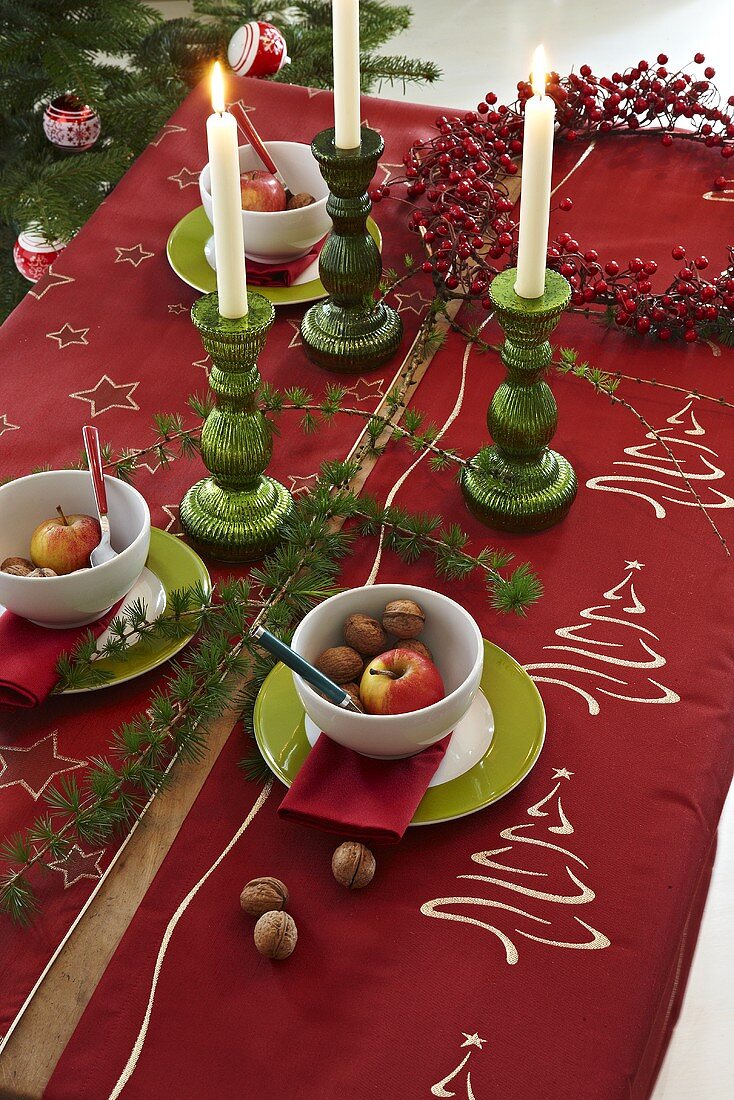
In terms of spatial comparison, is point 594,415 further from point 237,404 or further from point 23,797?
point 23,797

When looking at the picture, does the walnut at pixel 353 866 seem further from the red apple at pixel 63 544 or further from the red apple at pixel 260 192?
the red apple at pixel 260 192

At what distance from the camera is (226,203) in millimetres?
819

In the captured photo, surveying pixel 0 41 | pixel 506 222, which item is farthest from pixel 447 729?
pixel 0 41

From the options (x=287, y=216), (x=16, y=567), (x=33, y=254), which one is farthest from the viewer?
(x=33, y=254)

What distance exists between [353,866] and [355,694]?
4.4 inches

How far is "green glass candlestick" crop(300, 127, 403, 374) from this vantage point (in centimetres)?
111

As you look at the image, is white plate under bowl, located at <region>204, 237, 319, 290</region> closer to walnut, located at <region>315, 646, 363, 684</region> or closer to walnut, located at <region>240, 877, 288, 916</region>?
walnut, located at <region>315, 646, 363, 684</region>

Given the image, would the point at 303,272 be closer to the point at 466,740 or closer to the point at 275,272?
the point at 275,272

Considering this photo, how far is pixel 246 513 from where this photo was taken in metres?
0.94

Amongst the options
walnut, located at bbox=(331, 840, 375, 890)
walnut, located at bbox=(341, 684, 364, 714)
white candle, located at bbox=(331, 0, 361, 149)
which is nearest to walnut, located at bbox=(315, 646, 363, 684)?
walnut, located at bbox=(341, 684, 364, 714)

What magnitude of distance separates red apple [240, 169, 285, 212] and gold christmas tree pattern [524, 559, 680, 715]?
0.59 metres

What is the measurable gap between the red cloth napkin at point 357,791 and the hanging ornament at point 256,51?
50.1 inches

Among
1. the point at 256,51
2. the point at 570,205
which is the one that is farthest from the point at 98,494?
the point at 256,51

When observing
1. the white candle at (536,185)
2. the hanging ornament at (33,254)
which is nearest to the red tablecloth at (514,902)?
the white candle at (536,185)
